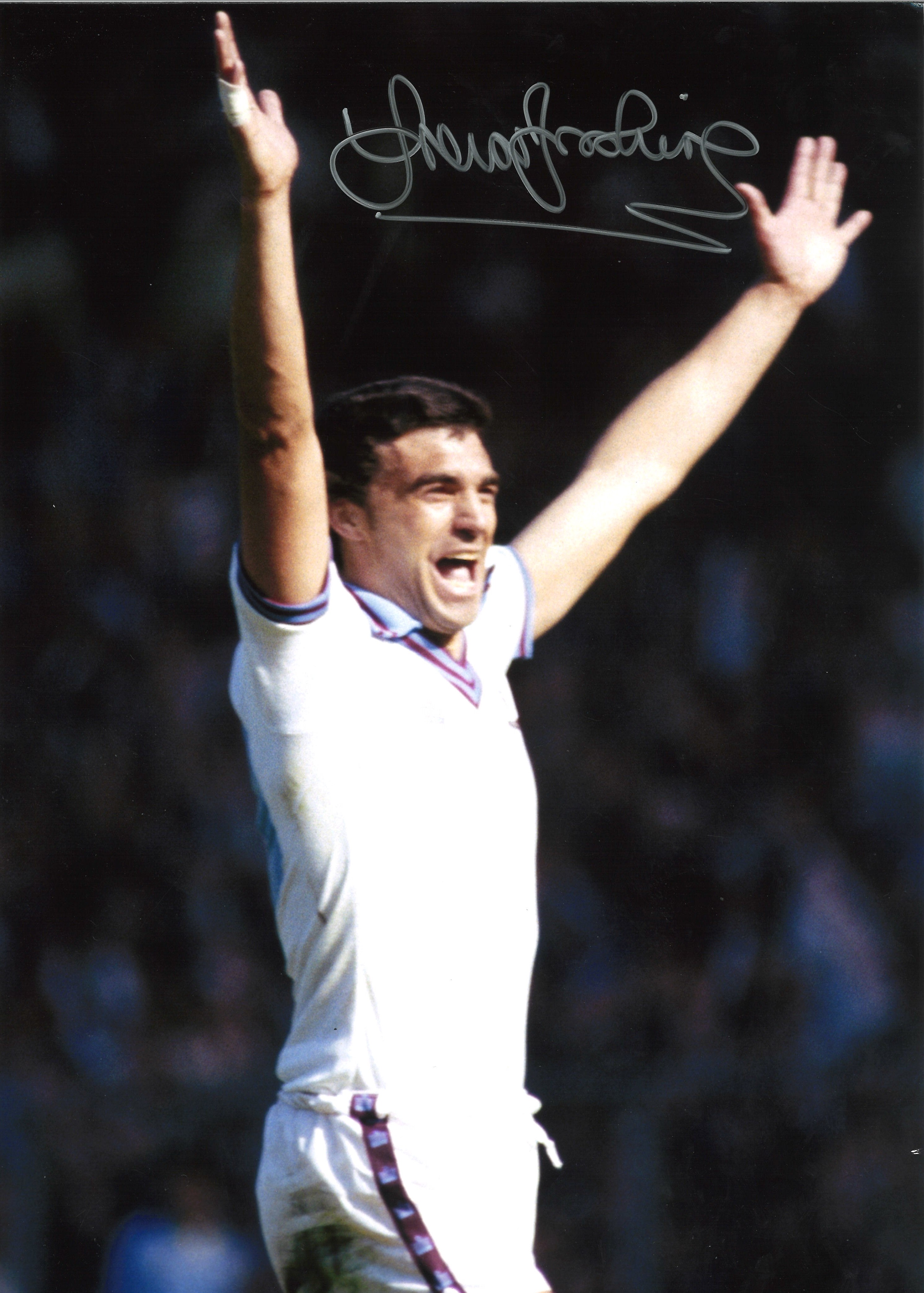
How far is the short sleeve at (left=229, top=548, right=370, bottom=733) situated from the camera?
255 cm

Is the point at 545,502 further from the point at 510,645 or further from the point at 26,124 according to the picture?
the point at 26,124

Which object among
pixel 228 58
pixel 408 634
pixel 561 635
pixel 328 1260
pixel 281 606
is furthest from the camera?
pixel 561 635

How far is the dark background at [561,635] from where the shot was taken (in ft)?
11.2

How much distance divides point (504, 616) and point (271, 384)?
978 millimetres

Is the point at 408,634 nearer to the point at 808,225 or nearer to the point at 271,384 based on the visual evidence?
the point at 271,384

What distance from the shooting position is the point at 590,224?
3.49 meters

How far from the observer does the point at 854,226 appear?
3.51 metres

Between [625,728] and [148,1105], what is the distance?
154 centimetres

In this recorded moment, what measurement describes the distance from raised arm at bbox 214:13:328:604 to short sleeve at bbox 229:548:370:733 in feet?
0.11

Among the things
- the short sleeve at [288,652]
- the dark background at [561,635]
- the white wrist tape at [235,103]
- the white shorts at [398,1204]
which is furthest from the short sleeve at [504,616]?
the white wrist tape at [235,103]

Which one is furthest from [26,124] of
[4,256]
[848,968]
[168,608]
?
[848,968]

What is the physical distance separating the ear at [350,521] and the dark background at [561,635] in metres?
0.51

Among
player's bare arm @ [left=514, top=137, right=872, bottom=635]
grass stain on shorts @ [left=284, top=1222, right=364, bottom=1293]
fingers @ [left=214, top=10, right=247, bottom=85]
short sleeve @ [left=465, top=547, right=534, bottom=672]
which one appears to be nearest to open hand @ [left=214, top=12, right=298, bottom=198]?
fingers @ [left=214, top=10, right=247, bottom=85]
